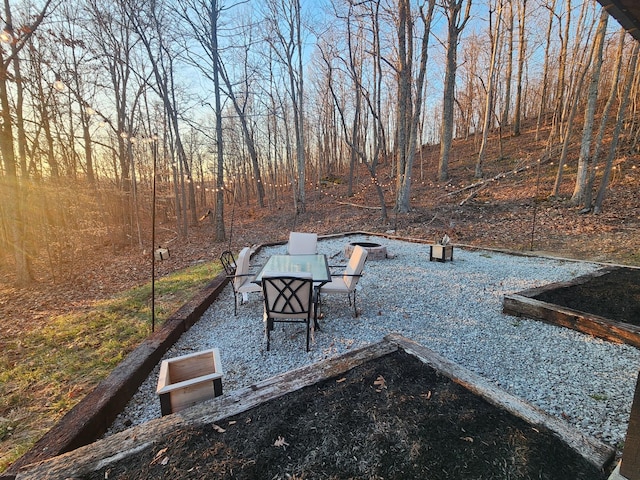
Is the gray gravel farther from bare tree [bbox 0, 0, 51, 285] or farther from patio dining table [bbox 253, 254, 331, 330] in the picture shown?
bare tree [bbox 0, 0, 51, 285]

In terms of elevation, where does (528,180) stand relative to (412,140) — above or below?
below

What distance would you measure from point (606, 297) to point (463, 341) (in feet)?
6.58

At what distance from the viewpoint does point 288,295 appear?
2.82 metres

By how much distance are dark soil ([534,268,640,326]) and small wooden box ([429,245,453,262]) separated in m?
2.09

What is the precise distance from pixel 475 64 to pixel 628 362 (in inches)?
794

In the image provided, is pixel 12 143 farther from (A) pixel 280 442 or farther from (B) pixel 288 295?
(A) pixel 280 442

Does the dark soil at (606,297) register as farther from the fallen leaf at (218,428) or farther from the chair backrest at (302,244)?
the fallen leaf at (218,428)

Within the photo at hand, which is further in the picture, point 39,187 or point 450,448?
point 39,187

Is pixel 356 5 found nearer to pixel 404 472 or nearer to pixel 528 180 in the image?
pixel 528 180

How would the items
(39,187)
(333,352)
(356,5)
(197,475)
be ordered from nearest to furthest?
(197,475), (333,352), (39,187), (356,5)

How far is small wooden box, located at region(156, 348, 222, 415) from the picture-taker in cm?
179

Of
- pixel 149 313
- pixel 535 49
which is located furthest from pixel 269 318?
pixel 535 49

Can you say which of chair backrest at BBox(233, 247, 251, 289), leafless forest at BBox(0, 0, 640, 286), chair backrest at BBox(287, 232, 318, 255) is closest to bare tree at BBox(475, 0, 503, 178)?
leafless forest at BBox(0, 0, 640, 286)

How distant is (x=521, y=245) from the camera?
6965 millimetres
